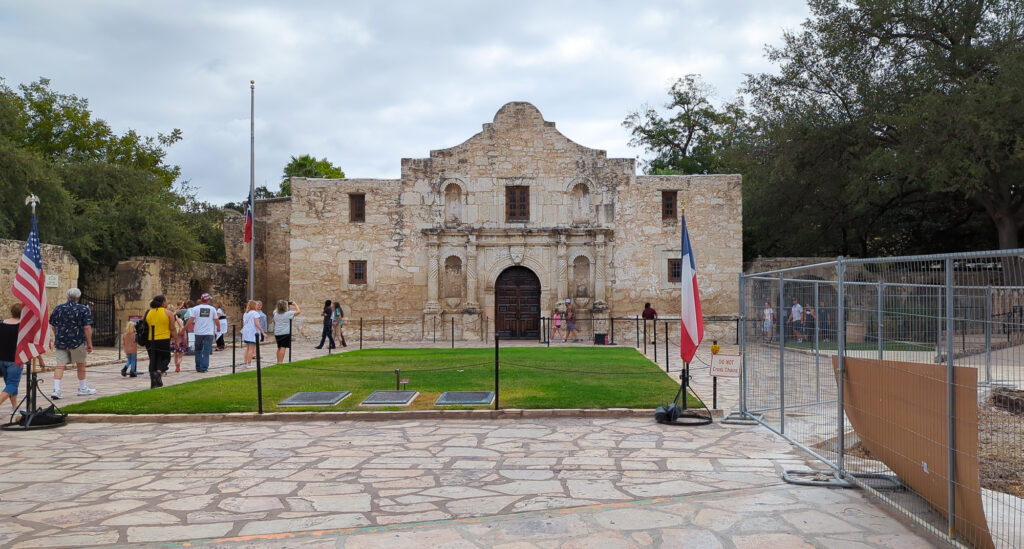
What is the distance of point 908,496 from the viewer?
5410mm

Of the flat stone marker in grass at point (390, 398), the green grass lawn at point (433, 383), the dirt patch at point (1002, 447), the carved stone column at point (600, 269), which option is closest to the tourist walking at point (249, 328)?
the green grass lawn at point (433, 383)

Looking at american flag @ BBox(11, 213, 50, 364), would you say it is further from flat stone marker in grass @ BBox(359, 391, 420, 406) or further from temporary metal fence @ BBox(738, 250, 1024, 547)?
temporary metal fence @ BBox(738, 250, 1024, 547)

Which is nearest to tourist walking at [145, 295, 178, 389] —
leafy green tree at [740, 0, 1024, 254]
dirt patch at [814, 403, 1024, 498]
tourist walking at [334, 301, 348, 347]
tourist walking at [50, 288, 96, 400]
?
tourist walking at [50, 288, 96, 400]

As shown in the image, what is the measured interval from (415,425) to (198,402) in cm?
344

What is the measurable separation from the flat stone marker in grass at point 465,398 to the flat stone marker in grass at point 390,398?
41cm

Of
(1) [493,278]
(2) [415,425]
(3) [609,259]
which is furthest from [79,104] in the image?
(2) [415,425]

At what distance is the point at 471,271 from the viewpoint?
25.5 metres

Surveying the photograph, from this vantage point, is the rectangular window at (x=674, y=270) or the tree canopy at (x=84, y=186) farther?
the rectangular window at (x=674, y=270)

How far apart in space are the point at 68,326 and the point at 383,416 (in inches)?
220

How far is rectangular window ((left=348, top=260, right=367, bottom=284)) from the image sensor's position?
2595cm

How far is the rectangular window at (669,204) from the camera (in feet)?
83.9

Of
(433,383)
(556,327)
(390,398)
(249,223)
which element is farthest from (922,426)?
(249,223)

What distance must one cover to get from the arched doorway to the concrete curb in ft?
54.2

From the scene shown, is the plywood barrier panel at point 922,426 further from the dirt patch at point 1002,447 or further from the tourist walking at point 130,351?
the tourist walking at point 130,351
